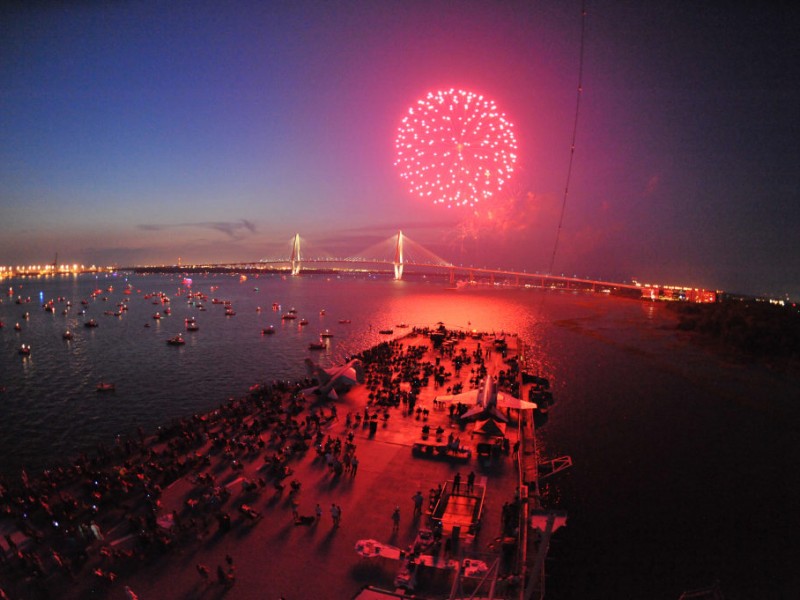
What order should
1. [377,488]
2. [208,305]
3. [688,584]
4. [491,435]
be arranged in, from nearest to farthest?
[688,584]
[377,488]
[491,435]
[208,305]

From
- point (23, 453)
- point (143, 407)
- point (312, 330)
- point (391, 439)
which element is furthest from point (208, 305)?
point (391, 439)

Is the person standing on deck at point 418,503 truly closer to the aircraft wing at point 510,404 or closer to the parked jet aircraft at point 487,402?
the parked jet aircraft at point 487,402

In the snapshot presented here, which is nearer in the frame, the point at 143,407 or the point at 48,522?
the point at 48,522

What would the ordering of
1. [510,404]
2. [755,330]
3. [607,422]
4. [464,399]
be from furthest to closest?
[755,330], [607,422], [464,399], [510,404]

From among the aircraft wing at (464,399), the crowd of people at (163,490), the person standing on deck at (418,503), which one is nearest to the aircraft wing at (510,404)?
the aircraft wing at (464,399)

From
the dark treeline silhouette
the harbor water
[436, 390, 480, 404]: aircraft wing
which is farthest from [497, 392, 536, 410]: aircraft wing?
the dark treeline silhouette

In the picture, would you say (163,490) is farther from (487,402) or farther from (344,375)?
(487,402)

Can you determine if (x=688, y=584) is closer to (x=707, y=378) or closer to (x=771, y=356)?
(x=707, y=378)

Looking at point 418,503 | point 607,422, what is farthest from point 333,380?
point 607,422
